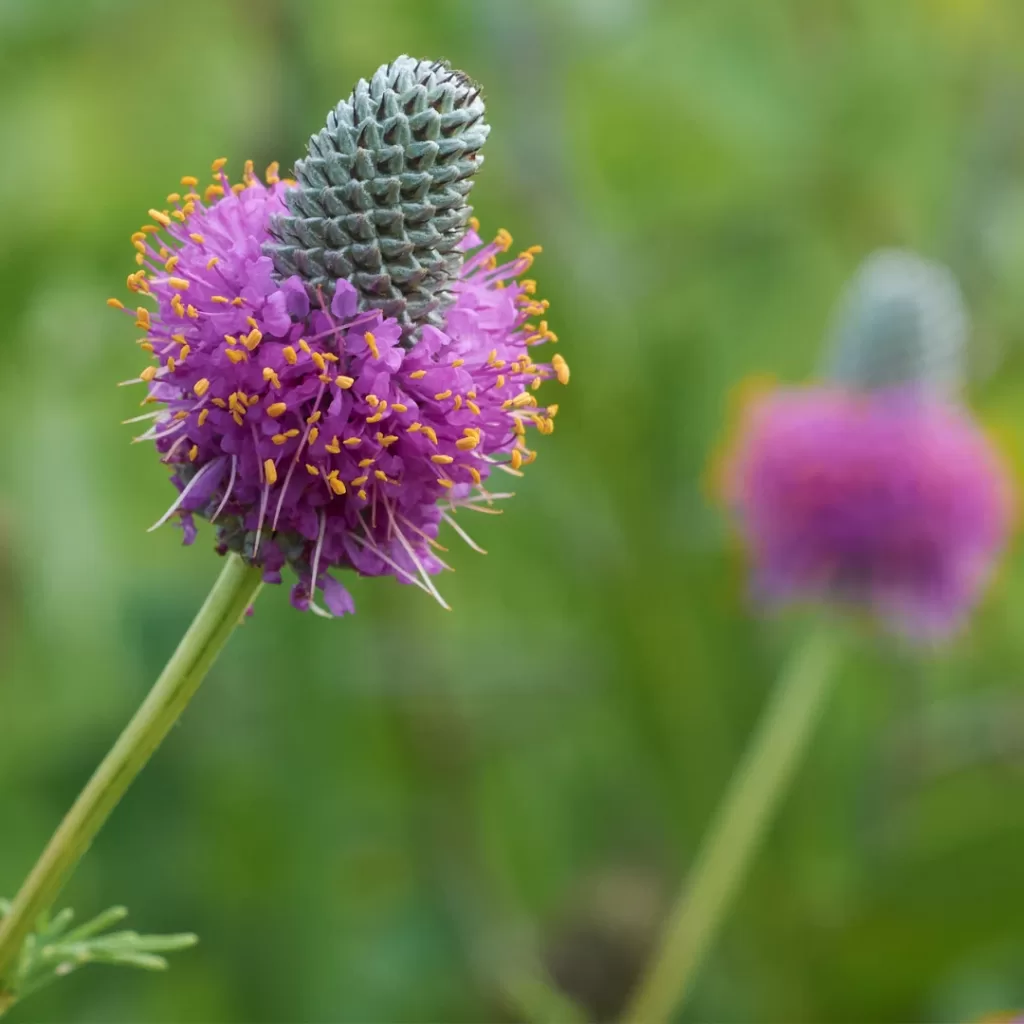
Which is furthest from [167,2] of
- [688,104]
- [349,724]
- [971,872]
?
[971,872]

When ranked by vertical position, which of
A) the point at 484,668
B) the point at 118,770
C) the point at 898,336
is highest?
the point at 898,336

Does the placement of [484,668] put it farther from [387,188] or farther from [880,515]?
[387,188]

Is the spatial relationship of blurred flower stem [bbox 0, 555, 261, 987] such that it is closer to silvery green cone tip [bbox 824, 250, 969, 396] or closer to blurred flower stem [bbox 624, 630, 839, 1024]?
blurred flower stem [bbox 624, 630, 839, 1024]

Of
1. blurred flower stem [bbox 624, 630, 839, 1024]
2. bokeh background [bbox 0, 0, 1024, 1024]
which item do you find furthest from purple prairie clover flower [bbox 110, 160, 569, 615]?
bokeh background [bbox 0, 0, 1024, 1024]

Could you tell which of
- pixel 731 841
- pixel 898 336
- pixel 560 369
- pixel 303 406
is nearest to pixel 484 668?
pixel 731 841

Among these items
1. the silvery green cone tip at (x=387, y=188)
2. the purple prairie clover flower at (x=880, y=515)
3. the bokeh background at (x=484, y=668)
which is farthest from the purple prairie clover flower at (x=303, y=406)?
the bokeh background at (x=484, y=668)
